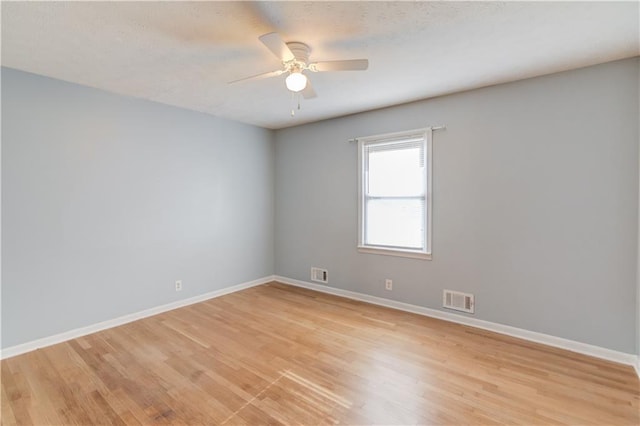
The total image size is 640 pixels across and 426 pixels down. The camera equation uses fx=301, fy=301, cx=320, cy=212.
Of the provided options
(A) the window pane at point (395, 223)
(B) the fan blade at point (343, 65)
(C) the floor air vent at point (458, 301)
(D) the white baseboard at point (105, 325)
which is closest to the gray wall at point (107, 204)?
(D) the white baseboard at point (105, 325)

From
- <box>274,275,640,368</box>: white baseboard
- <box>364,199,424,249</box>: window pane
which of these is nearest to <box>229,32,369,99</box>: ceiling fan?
<box>364,199,424,249</box>: window pane

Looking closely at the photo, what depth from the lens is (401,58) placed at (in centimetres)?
252

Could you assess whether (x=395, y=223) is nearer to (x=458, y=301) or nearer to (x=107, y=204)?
(x=458, y=301)

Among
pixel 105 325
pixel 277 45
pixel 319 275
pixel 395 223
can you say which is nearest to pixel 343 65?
pixel 277 45

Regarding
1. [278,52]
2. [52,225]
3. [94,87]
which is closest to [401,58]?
[278,52]

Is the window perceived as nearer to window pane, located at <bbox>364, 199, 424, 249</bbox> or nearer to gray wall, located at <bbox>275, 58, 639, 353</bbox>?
window pane, located at <bbox>364, 199, 424, 249</bbox>

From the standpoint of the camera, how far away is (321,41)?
7.38ft

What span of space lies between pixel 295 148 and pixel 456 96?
8.07 ft

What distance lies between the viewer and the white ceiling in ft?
6.15

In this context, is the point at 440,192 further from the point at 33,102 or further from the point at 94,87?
the point at 33,102

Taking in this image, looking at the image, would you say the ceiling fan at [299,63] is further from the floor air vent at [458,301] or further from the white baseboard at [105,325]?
the white baseboard at [105,325]

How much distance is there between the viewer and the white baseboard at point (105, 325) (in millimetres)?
2715

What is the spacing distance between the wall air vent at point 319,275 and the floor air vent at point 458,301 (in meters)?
1.70

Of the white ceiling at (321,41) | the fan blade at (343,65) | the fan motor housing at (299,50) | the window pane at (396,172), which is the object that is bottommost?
the window pane at (396,172)
